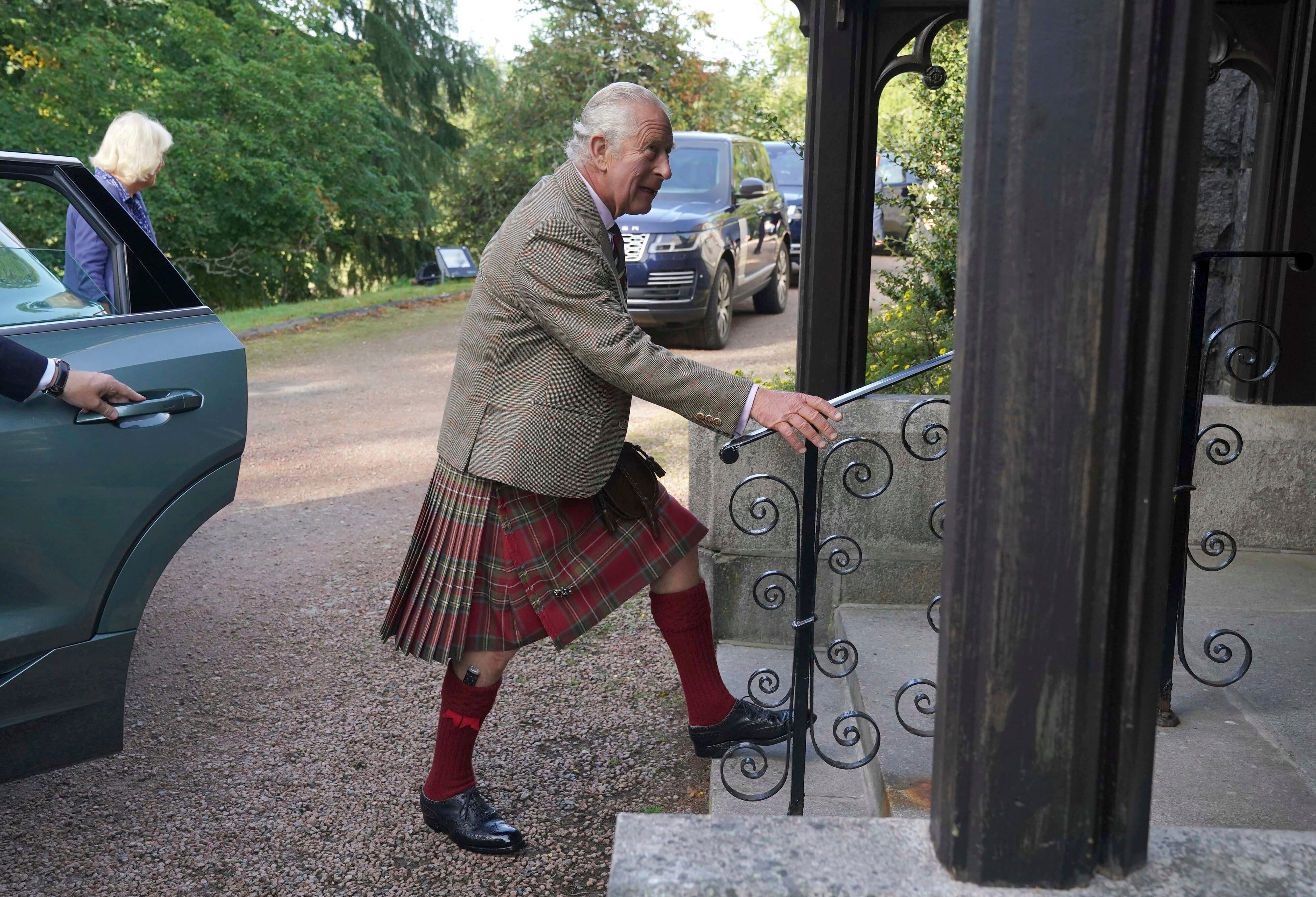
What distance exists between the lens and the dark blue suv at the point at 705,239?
987 cm

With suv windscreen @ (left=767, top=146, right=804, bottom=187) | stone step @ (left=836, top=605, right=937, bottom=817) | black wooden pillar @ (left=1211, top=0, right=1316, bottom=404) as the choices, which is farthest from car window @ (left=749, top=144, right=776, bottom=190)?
stone step @ (left=836, top=605, right=937, bottom=817)

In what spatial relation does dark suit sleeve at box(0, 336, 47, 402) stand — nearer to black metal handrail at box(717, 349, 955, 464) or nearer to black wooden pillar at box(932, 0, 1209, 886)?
black metal handrail at box(717, 349, 955, 464)

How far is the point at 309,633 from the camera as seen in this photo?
177 inches

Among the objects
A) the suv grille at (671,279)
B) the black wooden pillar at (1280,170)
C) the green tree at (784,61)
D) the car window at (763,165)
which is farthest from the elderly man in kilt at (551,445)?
the green tree at (784,61)

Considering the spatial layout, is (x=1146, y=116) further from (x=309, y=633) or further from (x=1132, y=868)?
(x=309, y=633)

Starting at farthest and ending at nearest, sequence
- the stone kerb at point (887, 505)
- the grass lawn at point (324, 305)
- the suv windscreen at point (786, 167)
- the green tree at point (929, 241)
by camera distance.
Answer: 1. the suv windscreen at point (786, 167)
2. the grass lawn at point (324, 305)
3. the green tree at point (929, 241)
4. the stone kerb at point (887, 505)

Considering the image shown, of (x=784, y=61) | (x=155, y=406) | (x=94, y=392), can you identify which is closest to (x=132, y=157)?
(x=155, y=406)

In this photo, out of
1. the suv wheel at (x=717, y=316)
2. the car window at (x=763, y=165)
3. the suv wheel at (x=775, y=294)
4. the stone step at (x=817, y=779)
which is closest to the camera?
the stone step at (x=817, y=779)

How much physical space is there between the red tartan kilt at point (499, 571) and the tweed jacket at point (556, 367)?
0.12m

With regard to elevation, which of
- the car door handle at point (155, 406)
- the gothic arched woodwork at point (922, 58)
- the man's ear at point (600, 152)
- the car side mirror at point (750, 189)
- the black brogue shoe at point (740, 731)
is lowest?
the black brogue shoe at point (740, 731)

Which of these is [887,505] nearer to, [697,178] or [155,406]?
[155,406]

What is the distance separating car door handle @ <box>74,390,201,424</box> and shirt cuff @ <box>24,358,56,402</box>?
10cm

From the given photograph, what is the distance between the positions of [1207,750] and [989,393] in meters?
1.95

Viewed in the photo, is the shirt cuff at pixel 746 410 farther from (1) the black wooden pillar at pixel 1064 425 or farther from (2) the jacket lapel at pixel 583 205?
(1) the black wooden pillar at pixel 1064 425
